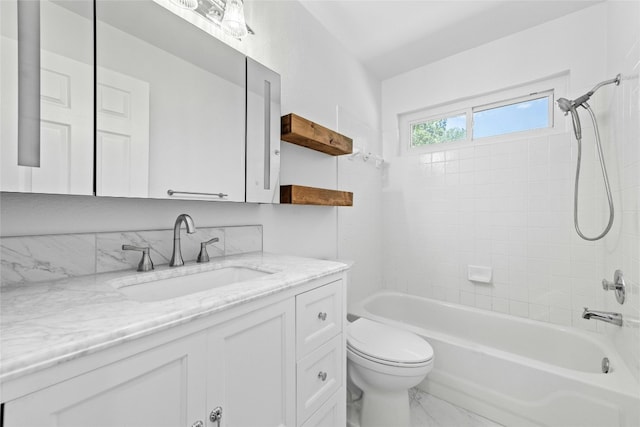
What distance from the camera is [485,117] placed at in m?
2.31

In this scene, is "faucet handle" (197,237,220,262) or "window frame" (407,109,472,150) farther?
"window frame" (407,109,472,150)

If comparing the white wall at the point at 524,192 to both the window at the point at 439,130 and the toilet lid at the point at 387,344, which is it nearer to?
the window at the point at 439,130

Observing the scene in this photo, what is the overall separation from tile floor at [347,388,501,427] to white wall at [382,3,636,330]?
82cm

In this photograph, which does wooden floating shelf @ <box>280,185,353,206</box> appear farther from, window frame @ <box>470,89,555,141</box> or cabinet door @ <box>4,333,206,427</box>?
window frame @ <box>470,89,555,141</box>

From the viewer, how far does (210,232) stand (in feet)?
4.31

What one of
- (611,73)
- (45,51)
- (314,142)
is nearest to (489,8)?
(611,73)

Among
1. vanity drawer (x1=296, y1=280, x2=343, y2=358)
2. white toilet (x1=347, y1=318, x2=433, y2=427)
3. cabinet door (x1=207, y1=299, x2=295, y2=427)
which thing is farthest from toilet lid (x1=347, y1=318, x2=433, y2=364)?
cabinet door (x1=207, y1=299, x2=295, y2=427)

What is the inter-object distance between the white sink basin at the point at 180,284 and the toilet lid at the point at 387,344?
74 cm

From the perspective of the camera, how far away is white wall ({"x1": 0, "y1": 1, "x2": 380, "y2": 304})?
3.00ft

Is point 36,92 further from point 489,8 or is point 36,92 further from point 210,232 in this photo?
point 489,8

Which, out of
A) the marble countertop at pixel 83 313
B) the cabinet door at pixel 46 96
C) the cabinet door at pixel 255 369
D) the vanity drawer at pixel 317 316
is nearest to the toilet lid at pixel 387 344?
the vanity drawer at pixel 317 316

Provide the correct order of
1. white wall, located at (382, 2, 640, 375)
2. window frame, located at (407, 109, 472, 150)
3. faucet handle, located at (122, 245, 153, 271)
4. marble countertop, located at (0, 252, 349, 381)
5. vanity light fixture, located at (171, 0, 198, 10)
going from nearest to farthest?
marble countertop, located at (0, 252, 349, 381), faucet handle, located at (122, 245, 153, 271), vanity light fixture, located at (171, 0, 198, 10), white wall, located at (382, 2, 640, 375), window frame, located at (407, 109, 472, 150)

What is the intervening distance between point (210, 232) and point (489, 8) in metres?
2.21

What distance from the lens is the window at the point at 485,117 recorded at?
206cm
